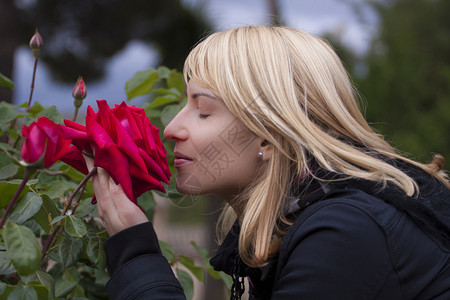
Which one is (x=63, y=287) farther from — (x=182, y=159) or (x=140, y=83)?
(x=140, y=83)

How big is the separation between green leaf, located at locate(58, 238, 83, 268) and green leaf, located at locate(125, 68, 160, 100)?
0.60m

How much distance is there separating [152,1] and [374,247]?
6.70 m

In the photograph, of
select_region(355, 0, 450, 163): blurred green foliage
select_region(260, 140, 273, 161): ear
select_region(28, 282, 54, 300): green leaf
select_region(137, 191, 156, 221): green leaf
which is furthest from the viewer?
select_region(355, 0, 450, 163): blurred green foliage

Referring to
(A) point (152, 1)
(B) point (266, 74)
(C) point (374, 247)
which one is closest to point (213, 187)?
(B) point (266, 74)

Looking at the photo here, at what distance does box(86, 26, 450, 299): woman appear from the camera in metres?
1.09

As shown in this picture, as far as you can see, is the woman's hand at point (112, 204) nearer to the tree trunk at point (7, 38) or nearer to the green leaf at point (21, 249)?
the green leaf at point (21, 249)

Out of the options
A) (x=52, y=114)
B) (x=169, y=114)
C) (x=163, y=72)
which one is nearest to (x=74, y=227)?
(x=52, y=114)

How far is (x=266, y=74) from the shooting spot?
4.18 ft

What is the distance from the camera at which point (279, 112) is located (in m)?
1.25

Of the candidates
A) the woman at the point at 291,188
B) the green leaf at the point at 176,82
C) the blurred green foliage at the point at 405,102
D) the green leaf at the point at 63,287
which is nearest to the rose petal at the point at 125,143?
the woman at the point at 291,188

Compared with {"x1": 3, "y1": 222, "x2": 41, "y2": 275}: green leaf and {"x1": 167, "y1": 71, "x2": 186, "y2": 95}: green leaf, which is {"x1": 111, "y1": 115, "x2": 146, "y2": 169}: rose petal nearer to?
{"x1": 3, "y1": 222, "x2": 41, "y2": 275}: green leaf

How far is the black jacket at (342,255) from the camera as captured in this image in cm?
107

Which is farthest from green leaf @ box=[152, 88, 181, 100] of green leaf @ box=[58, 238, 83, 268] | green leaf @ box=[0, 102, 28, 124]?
green leaf @ box=[58, 238, 83, 268]

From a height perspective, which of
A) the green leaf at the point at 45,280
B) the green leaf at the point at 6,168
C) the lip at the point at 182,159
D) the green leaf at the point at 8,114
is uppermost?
the green leaf at the point at 8,114
